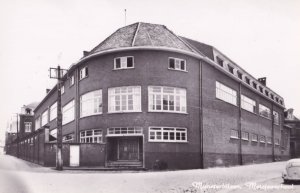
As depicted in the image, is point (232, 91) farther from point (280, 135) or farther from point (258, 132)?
point (280, 135)

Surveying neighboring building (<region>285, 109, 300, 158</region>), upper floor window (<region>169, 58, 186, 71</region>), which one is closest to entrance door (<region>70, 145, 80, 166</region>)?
upper floor window (<region>169, 58, 186, 71</region>)

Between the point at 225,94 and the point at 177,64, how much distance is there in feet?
25.6

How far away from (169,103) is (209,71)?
545cm

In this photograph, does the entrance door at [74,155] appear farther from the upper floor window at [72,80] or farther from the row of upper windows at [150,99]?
the upper floor window at [72,80]

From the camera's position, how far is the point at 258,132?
41.7 m

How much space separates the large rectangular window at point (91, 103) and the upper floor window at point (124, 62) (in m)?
2.34

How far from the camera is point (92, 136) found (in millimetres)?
27875

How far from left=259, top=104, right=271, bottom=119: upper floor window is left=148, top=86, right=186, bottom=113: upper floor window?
64.6ft

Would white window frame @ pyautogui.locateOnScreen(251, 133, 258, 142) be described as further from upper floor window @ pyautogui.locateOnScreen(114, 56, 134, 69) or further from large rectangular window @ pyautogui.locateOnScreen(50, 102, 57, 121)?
large rectangular window @ pyautogui.locateOnScreen(50, 102, 57, 121)

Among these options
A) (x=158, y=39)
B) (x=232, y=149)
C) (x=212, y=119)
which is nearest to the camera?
(x=158, y=39)

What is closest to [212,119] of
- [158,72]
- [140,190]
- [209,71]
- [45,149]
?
A: [209,71]

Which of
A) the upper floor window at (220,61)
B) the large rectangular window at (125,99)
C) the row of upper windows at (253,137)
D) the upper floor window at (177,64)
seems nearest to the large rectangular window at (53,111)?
the large rectangular window at (125,99)

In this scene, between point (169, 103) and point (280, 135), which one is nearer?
point (169, 103)

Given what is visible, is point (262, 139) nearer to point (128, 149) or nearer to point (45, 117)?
point (128, 149)
